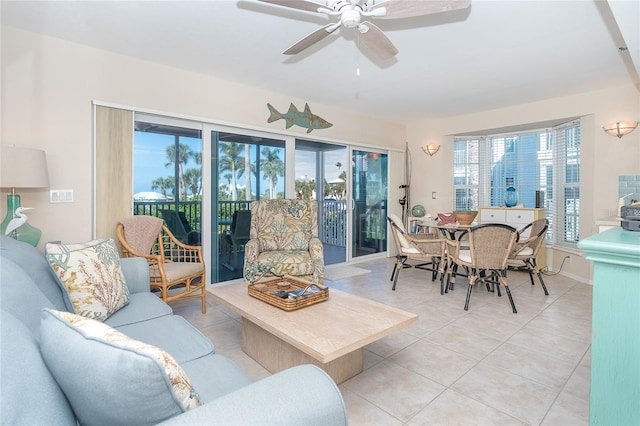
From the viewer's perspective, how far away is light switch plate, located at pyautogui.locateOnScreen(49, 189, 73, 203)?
3.00 meters

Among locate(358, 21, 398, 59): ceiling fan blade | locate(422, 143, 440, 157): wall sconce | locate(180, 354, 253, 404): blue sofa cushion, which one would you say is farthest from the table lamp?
locate(422, 143, 440, 157): wall sconce

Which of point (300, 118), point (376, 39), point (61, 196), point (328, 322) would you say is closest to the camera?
point (328, 322)

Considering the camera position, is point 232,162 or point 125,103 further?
point 232,162

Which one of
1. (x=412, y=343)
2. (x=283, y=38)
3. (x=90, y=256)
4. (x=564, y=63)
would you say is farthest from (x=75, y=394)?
(x=564, y=63)

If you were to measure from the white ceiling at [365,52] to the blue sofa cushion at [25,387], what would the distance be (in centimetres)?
246

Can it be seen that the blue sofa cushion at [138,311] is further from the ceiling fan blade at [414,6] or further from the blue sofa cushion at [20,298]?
the ceiling fan blade at [414,6]

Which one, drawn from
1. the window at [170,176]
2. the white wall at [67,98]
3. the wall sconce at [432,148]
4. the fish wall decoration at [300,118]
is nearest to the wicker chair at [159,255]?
the window at [170,176]

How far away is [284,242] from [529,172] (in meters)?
4.38

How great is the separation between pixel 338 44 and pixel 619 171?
3941 millimetres

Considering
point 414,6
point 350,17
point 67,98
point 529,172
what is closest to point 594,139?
point 529,172

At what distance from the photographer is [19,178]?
2.47 meters

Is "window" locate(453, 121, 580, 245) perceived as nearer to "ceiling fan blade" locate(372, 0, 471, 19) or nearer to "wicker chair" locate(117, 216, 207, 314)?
"ceiling fan blade" locate(372, 0, 471, 19)

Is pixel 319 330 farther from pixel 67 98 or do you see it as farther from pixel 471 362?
pixel 67 98

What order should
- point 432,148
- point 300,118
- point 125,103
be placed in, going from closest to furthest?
point 125,103
point 300,118
point 432,148
